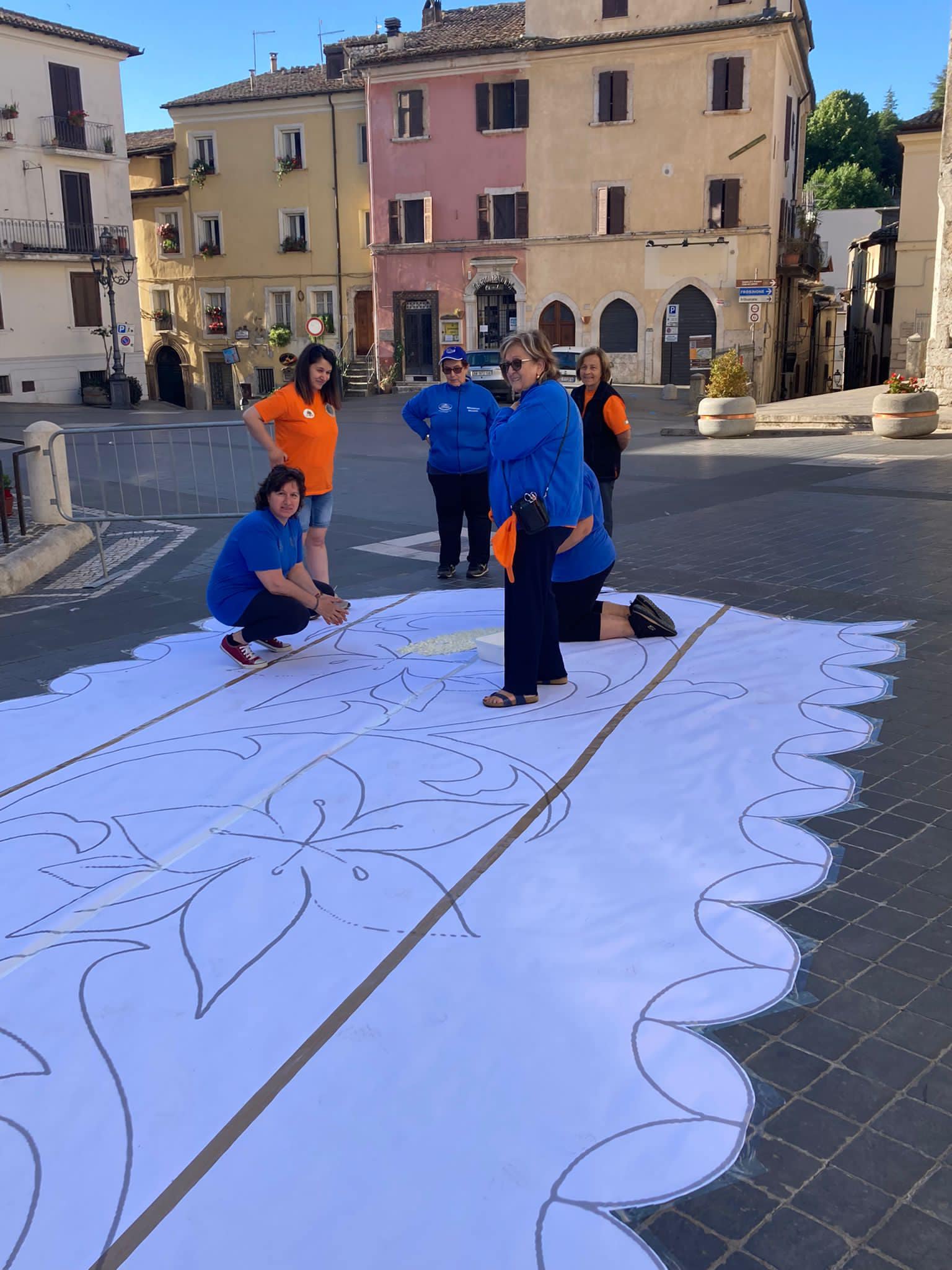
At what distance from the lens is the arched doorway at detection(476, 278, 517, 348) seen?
34.6 metres

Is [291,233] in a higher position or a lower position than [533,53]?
lower

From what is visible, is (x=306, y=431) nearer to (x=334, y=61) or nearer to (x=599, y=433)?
(x=599, y=433)

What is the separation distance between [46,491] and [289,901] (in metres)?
7.56

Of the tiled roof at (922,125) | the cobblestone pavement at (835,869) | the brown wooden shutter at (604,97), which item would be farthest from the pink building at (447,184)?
the cobblestone pavement at (835,869)

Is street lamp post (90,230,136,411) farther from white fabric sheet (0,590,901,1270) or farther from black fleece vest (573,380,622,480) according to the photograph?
white fabric sheet (0,590,901,1270)

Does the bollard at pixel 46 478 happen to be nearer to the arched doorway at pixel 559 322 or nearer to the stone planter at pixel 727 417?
the stone planter at pixel 727 417

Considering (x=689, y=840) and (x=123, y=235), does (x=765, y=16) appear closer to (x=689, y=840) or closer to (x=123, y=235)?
(x=123, y=235)

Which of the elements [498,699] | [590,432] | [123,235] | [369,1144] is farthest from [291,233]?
[369,1144]

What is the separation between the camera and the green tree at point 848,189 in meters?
58.1

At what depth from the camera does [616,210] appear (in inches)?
1272

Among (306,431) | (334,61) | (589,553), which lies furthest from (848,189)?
(589,553)

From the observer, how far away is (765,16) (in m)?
29.5

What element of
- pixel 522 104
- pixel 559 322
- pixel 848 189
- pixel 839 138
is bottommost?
pixel 559 322

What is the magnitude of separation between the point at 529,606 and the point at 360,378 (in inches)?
1321
